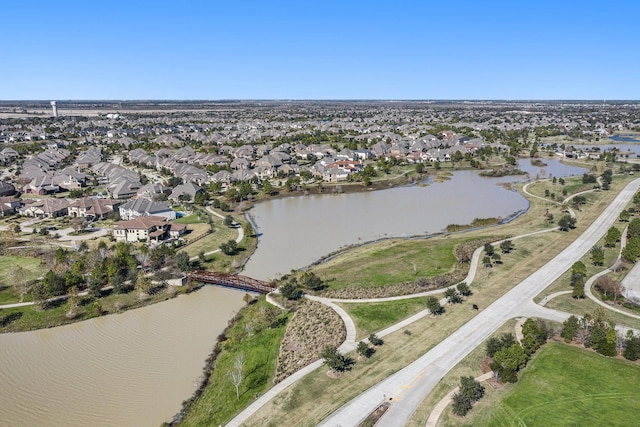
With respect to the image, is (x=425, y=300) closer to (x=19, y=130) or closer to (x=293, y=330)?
(x=293, y=330)

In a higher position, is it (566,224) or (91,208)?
(91,208)

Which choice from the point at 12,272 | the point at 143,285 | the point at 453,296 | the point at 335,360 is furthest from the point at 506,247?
the point at 12,272

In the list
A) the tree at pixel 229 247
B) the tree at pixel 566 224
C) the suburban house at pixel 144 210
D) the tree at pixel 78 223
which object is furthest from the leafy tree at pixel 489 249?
the tree at pixel 78 223

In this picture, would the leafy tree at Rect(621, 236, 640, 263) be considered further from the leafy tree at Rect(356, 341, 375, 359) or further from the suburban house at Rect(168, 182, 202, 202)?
the suburban house at Rect(168, 182, 202, 202)

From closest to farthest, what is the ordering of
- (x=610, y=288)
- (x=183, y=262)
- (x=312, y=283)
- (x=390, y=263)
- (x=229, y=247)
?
(x=610, y=288) → (x=312, y=283) → (x=183, y=262) → (x=390, y=263) → (x=229, y=247)

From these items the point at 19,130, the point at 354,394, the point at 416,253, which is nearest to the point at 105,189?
the point at 416,253

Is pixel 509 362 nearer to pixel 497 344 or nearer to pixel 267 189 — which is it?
pixel 497 344

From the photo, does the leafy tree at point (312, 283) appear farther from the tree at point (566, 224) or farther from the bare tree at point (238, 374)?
the tree at point (566, 224)
